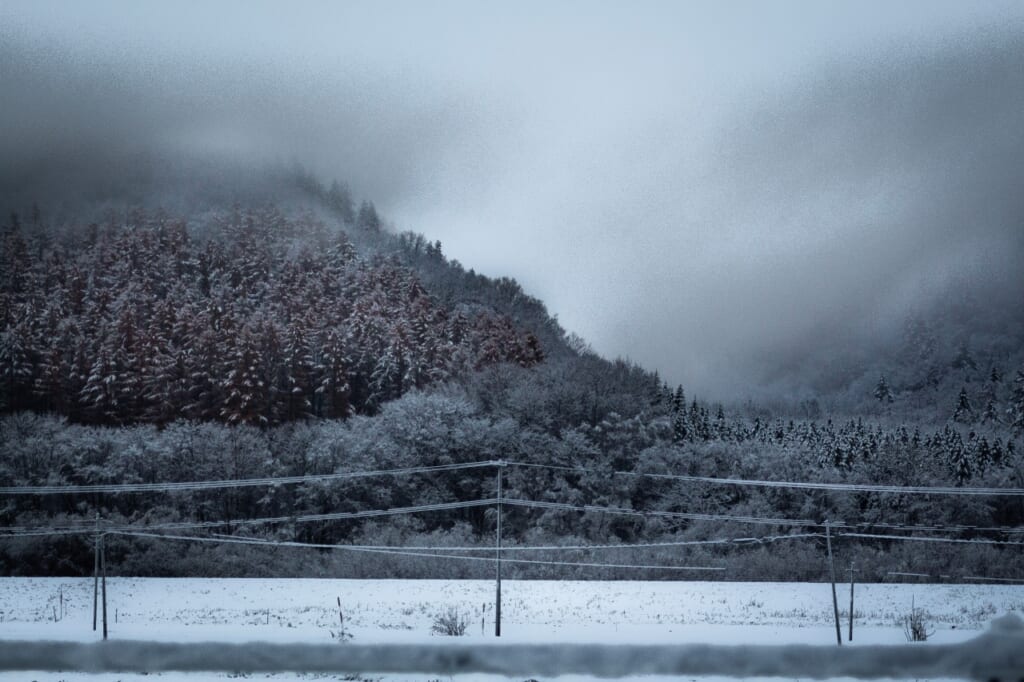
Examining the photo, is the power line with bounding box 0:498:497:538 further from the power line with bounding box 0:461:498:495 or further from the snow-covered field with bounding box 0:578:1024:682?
the snow-covered field with bounding box 0:578:1024:682

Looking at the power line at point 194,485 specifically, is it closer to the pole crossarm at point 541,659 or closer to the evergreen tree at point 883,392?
the pole crossarm at point 541,659

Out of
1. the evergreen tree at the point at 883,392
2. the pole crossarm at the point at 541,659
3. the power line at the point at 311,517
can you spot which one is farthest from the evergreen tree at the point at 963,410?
the pole crossarm at the point at 541,659

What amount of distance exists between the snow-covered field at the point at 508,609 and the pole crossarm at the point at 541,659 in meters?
27.3

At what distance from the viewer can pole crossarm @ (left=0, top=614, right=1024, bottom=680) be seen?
103 centimetres

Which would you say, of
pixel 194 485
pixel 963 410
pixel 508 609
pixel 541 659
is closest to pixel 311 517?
pixel 194 485

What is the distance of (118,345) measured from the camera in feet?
319

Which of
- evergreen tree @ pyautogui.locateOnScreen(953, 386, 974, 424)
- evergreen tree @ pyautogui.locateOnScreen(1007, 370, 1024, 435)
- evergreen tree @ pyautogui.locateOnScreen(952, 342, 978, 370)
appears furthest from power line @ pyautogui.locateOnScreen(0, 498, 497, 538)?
evergreen tree @ pyautogui.locateOnScreen(952, 342, 978, 370)

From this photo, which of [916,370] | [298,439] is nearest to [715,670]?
[298,439]

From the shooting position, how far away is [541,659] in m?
1.13

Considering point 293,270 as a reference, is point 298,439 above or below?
below

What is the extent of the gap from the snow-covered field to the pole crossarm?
27306 millimetres

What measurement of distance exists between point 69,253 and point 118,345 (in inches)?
2248

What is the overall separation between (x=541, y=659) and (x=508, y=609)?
42.4 metres

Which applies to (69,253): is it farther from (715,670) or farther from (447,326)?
(715,670)
